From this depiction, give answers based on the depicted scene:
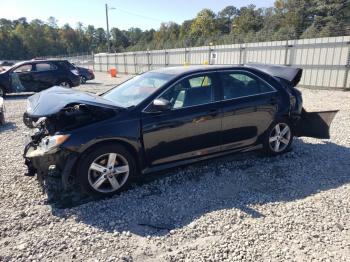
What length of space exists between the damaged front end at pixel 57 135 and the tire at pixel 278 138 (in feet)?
8.66

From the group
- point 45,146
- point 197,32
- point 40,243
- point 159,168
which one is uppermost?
point 197,32

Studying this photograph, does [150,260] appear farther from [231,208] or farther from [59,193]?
[59,193]

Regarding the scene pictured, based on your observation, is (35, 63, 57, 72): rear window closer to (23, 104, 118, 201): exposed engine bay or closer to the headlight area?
(23, 104, 118, 201): exposed engine bay

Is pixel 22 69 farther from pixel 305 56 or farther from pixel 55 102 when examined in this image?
pixel 305 56

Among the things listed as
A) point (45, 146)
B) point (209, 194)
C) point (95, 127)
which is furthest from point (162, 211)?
point (45, 146)

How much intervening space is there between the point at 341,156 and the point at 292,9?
52710 mm

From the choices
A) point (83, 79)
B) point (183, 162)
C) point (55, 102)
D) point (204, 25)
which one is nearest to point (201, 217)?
point (183, 162)

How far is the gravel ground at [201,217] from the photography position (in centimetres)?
298

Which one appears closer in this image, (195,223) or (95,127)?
(195,223)

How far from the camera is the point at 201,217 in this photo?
11.6 feet

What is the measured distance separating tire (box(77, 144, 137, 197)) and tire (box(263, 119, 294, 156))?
2362mm

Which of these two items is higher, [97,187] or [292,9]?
[292,9]

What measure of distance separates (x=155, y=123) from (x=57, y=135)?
122 cm

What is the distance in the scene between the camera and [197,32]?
77938mm
